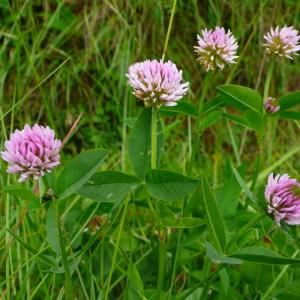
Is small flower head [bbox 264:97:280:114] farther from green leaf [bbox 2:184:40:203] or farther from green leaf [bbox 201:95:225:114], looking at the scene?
green leaf [bbox 2:184:40:203]

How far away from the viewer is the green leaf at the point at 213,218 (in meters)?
0.79

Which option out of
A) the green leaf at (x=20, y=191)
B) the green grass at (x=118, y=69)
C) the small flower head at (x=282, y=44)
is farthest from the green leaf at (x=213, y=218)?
the green grass at (x=118, y=69)

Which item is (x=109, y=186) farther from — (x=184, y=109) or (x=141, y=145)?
(x=184, y=109)

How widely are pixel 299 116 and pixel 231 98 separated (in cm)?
13

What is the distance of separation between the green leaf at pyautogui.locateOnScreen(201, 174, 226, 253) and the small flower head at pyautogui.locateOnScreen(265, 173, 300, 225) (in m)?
0.07

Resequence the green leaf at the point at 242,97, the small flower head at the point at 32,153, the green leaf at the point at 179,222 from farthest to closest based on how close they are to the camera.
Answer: the green leaf at the point at 242,97, the green leaf at the point at 179,222, the small flower head at the point at 32,153

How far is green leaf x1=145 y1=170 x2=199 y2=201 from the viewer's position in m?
0.79

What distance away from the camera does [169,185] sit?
81cm

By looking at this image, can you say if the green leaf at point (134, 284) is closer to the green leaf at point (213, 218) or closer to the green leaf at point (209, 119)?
the green leaf at point (213, 218)

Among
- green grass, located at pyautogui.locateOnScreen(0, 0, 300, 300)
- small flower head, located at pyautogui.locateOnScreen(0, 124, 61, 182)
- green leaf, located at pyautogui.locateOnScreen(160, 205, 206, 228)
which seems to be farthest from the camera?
green grass, located at pyautogui.locateOnScreen(0, 0, 300, 300)

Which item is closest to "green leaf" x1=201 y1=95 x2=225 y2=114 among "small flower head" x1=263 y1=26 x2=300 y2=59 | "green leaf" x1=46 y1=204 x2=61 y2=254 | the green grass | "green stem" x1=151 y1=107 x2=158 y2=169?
"small flower head" x1=263 y1=26 x2=300 y2=59

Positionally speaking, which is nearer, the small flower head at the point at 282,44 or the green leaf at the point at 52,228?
the green leaf at the point at 52,228

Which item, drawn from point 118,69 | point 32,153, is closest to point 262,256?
point 32,153

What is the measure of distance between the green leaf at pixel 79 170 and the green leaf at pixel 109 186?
0.18ft
